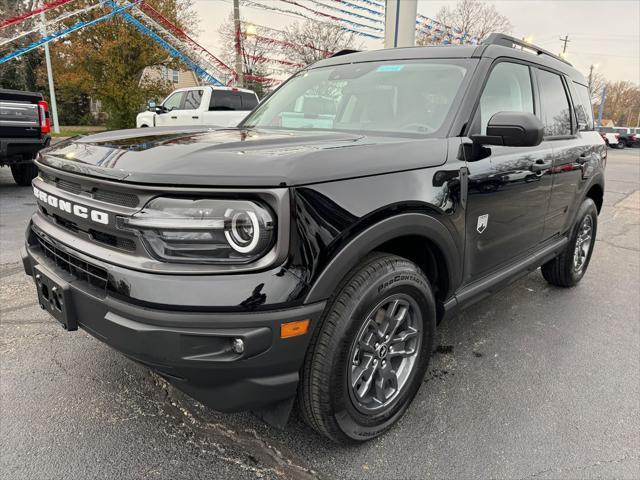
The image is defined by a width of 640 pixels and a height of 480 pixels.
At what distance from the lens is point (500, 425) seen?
2.31 meters

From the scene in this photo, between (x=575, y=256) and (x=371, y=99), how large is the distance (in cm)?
263

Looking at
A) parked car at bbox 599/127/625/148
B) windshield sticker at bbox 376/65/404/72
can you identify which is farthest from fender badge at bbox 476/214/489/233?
parked car at bbox 599/127/625/148

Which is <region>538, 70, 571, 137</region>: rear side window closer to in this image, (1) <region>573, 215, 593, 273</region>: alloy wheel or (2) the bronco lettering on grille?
(1) <region>573, 215, 593, 273</region>: alloy wheel

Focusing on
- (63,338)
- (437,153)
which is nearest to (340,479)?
(437,153)

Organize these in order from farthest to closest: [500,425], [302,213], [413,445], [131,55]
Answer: [131,55] → [500,425] → [413,445] → [302,213]

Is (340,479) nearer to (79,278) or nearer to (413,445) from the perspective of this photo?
(413,445)

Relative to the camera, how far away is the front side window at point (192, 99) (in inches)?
523

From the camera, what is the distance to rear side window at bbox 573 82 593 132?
3.89 meters

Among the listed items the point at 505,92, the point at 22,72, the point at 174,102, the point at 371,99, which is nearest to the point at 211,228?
the point at 371,99

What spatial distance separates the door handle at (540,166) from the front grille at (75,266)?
8.27 ft

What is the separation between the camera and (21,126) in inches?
277

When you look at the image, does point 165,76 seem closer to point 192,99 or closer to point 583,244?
point 192,99

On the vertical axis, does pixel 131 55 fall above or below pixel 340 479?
above

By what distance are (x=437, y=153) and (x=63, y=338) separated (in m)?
2.56
